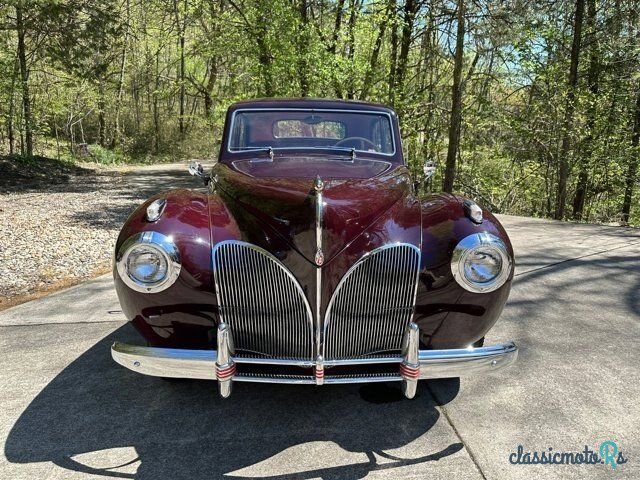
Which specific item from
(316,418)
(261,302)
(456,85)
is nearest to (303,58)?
(456,85)

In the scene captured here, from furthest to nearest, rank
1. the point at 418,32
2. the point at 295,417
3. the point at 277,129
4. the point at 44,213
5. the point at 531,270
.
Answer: the point at 418,32
the point at 44,213
the point at 531,270
the point at 277,129
the point at 295,417

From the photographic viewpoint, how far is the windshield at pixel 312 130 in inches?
147

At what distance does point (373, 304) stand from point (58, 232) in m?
6.32

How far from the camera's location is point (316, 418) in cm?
262

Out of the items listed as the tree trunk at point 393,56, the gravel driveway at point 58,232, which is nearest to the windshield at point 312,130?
the gravel driveway at point 58,232

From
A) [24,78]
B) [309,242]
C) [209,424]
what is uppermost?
[24,78]

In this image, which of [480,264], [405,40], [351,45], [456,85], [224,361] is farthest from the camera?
[405,40]

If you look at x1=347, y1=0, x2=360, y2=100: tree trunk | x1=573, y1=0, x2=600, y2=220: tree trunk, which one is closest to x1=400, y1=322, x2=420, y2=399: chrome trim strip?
x1=347, y1=0, x2=360, y2=100: tree trunk

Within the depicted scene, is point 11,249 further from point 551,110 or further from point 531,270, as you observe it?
point 551,110

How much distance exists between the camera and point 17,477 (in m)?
2.18

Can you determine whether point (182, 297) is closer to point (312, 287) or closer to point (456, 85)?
point (312, 287)

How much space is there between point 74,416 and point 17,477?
493 millimetres

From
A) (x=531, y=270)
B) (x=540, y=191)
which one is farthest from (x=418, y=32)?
(x=531, y=270)

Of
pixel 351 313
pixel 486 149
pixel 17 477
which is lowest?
pixel 17 477
